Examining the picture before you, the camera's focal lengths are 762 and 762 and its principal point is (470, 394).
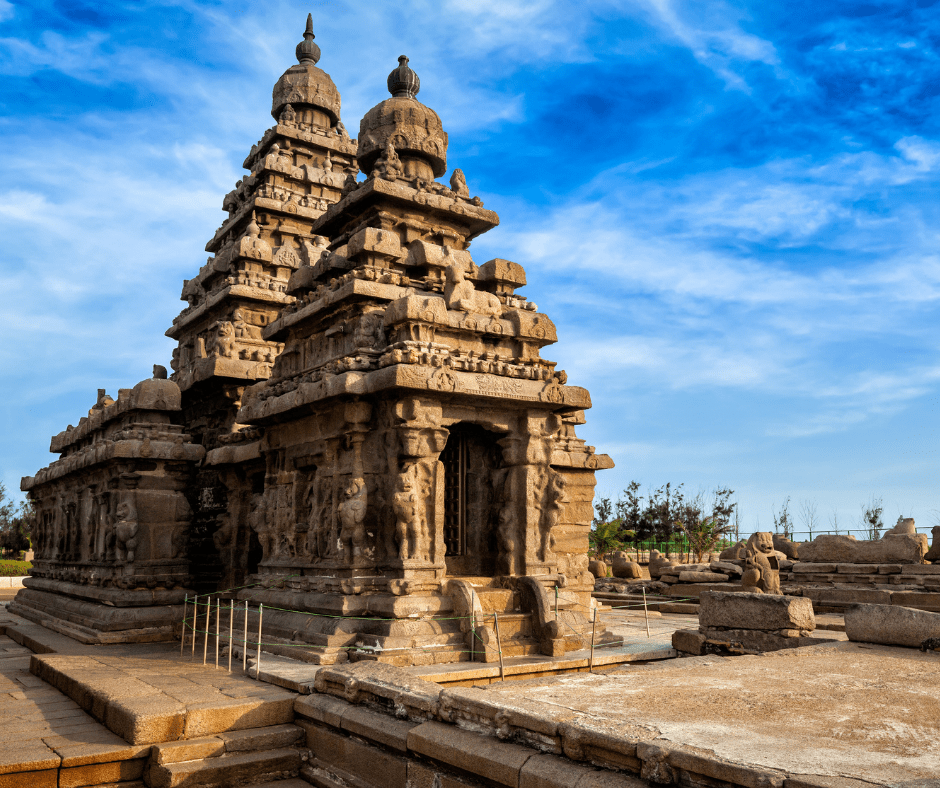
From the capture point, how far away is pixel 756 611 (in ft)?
31.7

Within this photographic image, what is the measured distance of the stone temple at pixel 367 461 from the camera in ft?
31.1

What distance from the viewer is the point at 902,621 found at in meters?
8.27

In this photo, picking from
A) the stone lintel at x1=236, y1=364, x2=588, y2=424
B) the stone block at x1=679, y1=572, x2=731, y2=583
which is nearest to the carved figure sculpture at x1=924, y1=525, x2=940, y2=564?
the stone block at x1=679, y1=572, x2=731, y2=583

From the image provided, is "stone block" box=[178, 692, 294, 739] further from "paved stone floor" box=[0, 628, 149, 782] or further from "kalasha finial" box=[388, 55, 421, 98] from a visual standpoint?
"kalasha finial" box=[388, 55, 421, 98]

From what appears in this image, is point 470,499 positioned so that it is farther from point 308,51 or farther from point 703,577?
point 308,51

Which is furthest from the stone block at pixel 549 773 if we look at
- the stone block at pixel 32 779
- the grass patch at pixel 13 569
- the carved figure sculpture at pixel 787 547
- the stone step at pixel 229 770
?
the grass patch at pixel 13 569

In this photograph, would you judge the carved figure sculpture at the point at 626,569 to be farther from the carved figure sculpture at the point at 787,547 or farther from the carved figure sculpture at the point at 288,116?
the carved figure sculpture at the point at 288,116

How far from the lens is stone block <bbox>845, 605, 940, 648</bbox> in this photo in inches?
317

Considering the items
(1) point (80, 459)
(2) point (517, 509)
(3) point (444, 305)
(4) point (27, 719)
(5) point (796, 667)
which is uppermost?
(3) point (444, 305)

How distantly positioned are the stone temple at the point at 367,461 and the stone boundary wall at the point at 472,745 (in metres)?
1.90

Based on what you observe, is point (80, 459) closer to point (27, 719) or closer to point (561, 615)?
point (27, 719)

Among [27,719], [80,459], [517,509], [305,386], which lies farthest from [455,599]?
[80,459]

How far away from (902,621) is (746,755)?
17.7 ft

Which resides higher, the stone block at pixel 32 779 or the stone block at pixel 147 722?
the stone block at pixel 147 722
